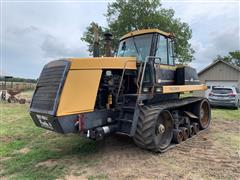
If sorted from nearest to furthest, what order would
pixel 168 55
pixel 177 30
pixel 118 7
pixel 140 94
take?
pixel 140 94
pixel 168 55
pixel 177 30
pixel 118 7

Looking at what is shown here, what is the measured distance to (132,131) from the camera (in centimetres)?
535

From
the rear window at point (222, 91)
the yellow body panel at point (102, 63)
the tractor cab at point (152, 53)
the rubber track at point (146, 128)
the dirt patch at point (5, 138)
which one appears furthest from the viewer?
the rear window at point (222, 91)

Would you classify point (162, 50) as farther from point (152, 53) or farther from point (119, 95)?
point (119, 95)

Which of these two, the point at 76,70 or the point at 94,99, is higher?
the point at 76,70

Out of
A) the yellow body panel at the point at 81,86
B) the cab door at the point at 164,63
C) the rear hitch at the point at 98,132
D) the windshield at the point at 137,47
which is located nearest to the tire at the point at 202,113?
the cab door at the point at 164,63

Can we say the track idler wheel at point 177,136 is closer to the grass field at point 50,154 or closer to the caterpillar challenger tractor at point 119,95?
the caterpillar challenger tractor at point 119,95

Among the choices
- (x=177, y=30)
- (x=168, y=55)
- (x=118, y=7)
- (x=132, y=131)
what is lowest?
(x=132, y=131)

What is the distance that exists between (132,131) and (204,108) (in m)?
4.73

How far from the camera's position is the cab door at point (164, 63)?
20.9ft

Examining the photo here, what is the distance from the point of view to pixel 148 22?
28.0 metres

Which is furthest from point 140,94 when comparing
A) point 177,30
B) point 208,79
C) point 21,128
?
point 177,30

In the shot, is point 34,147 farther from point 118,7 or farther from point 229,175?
point 118,7

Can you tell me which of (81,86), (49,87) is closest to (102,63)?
(81,86)

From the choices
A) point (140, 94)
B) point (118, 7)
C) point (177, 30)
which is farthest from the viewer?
point (118, 7)
